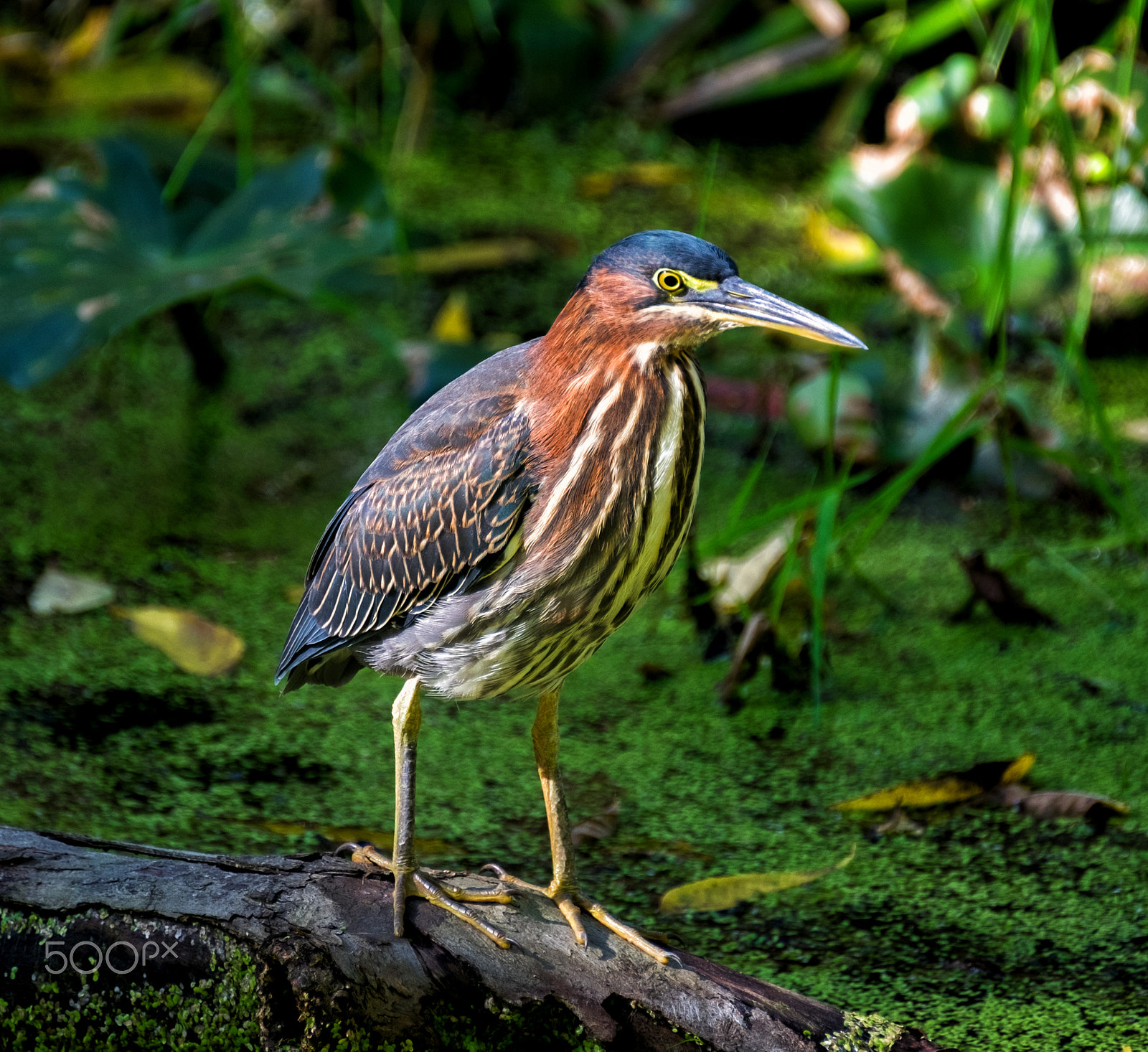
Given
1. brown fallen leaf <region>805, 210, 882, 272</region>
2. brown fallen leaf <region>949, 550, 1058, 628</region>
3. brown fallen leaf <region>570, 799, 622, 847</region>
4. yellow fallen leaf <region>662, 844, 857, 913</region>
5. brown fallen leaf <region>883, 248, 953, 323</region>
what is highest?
brown fallen leaf <region>805, 210, 882, 272</region>

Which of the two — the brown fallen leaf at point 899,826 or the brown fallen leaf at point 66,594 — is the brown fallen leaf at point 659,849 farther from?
the brown fallen leaf at point 66,594

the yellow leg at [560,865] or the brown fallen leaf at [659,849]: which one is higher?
the yellow leg at [560,865]

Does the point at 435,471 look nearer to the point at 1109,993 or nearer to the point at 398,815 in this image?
the point at 398,815

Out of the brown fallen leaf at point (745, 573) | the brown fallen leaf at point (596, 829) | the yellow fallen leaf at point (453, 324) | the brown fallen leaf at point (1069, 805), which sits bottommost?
the brown fallen leaf at point (596, 829)

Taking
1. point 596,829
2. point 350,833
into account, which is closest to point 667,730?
point 596,829

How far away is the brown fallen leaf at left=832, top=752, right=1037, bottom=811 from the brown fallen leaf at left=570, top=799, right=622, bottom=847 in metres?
0.43

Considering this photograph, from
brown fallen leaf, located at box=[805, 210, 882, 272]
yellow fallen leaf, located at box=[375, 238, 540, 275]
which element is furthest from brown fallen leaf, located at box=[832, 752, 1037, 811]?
yellow fallen leaf, located at box=[375, 238, 540, 275]

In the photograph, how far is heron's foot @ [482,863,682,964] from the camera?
191 centimetres

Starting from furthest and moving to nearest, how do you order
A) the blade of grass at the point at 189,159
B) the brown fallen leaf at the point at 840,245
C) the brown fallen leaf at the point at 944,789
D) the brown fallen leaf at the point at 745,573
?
the brown fallen leaf at the point at 840,245 → the blade of grass at the point at 189,159 → the brown fallen leaf at the point at 745,573 → the brown fallen leaf at the point at 944,789

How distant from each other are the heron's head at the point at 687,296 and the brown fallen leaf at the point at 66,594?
176 centimetres

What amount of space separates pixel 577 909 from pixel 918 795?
841 mm


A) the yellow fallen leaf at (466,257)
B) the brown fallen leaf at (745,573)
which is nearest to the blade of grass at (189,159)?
the yellow fallen leaf at (466,257)

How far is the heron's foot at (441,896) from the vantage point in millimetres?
1869

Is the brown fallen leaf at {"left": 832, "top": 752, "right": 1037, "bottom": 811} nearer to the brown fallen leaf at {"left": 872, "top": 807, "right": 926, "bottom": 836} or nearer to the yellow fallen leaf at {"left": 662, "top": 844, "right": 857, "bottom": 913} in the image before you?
the brown fallen leaf at {"left": 872, "top": 807, "right": 926, "bottom": 836}
